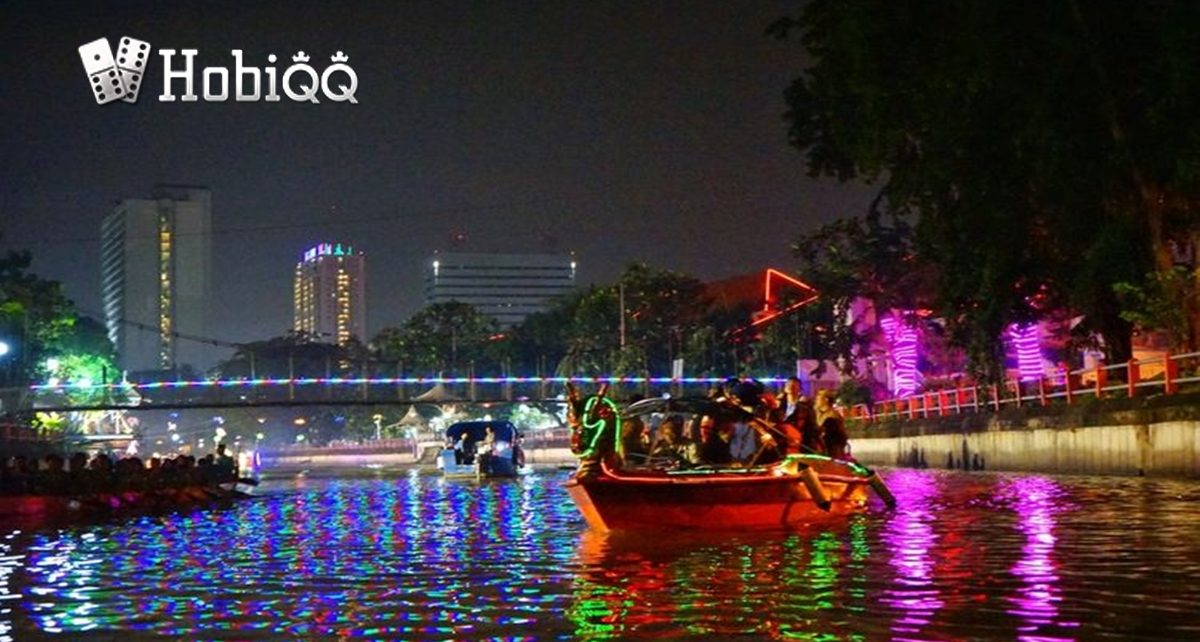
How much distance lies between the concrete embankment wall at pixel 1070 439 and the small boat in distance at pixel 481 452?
15.2 meters

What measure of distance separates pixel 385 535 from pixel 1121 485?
15.9m

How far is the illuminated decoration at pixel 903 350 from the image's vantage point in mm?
65562

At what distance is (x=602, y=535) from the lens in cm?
1994

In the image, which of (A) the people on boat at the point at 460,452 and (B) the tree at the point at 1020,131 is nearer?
(B) the tree at the point at 1020,131

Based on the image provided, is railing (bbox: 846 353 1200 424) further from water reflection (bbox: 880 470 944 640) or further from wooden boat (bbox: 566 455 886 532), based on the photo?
wooden boat (bbox: 566 455 886 532)

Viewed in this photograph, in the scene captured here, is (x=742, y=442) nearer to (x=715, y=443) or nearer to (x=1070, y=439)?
(x=715, y=443)

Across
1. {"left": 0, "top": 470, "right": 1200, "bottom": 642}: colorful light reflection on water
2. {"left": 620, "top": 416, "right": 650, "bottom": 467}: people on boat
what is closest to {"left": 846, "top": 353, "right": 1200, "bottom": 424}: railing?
{"left": 0, "top": 470, "right": 1200, "bottom": 642}: colorful light reflection on water

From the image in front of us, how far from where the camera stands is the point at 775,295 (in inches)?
3787

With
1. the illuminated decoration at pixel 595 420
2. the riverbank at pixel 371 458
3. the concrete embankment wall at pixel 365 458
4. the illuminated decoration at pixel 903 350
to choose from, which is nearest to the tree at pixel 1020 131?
the illuminated decoration at pixel 595 420

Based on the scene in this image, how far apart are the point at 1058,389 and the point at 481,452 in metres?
23.9

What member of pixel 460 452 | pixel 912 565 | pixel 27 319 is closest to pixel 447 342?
pixel 27 319

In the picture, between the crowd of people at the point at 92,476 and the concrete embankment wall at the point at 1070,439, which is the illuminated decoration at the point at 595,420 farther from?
the concrete embankment wall at the point at 1070,439

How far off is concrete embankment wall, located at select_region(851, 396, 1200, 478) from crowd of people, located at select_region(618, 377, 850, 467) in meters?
12.0

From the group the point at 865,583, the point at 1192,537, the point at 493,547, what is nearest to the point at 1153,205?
the point at 1192,537
